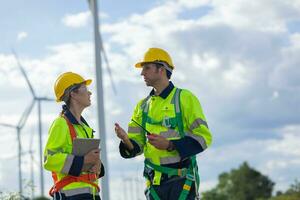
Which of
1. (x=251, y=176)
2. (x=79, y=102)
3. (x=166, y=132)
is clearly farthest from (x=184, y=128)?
(x=251, y=176)

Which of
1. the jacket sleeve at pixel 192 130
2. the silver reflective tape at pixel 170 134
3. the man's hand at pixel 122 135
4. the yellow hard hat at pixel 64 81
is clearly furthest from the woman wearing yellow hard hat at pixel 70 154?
the jacket sleeve at pixel 192 130

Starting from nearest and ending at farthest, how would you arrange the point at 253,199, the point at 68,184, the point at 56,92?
the point at 68,184
the point at 56,92
the point at 253,199

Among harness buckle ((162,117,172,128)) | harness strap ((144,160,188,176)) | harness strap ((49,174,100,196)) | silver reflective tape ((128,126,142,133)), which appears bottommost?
harness strap ((49,174,100,196))

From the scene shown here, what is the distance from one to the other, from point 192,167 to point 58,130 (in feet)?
5.31

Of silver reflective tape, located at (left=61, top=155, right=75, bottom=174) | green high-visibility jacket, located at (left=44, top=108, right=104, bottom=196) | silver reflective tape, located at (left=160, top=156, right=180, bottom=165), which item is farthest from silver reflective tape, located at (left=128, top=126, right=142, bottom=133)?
silver reflective tape, located at (left=61, top=155, right=75, bottom=174)

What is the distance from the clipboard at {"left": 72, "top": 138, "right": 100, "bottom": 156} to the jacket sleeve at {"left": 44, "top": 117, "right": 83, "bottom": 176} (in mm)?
64

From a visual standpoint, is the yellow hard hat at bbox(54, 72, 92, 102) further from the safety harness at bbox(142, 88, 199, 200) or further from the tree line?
→ the tree line

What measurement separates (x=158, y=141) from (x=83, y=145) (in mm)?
841

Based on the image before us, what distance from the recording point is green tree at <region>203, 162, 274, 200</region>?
83.8 metres

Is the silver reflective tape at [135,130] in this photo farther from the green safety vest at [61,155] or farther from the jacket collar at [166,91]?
the green safety vest at [61,155]

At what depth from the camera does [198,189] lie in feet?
28.5

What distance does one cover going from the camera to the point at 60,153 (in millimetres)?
8117

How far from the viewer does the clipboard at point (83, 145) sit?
805cm

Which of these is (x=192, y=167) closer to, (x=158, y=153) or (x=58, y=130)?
(x=158, y=153)
